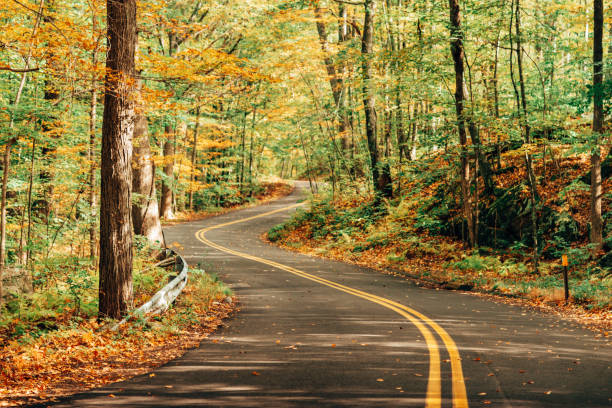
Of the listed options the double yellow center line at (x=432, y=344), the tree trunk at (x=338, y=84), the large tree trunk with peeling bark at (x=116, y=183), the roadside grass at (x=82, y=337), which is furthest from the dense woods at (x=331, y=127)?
the double yellow center line at (x=432, y=344)

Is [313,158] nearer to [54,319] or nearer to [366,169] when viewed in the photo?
[366,169]

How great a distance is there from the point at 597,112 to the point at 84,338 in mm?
13730

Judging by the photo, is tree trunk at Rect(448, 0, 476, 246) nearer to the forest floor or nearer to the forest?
the forest

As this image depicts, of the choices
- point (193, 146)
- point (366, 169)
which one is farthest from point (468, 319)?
point (193, 146)

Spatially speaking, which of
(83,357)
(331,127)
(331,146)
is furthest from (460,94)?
(83,357)

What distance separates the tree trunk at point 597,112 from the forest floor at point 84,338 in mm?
10541

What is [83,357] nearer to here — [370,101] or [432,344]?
[432,344]

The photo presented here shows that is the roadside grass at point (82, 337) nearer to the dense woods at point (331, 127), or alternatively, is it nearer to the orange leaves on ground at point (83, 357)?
the orange leaves on ground at point (83, 357)

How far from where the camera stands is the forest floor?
591 cm

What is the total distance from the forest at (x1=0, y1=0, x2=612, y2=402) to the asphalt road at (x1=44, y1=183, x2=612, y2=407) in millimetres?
2591

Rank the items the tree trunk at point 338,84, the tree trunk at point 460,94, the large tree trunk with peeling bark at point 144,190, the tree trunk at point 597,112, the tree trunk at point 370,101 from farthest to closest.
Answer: the tree trunk at point 338,84, the tree trunk at point 370,101, the tree trunk at point 460,94, the large tree trunk with peeling bark at point 144,190, the tree trunk at point 597,112

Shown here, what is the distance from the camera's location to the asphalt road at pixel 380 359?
502 cm

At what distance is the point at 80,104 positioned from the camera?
15.5 m

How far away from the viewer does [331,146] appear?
29.1m
